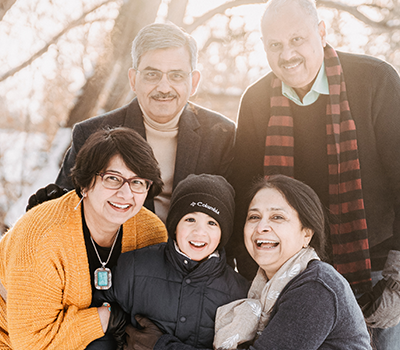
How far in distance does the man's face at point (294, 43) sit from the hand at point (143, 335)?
63.0 inches

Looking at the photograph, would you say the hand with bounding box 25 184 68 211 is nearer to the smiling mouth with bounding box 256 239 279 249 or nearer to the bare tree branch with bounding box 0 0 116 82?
the smiling mouth with bounding box 256 239 279 249

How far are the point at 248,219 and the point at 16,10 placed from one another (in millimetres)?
3780

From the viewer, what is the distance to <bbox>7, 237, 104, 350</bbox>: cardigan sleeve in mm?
1671

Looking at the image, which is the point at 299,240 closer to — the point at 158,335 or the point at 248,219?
the point at 248,219

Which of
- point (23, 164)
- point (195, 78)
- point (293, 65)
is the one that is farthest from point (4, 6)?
point (293, 65)

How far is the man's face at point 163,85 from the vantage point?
2412 millimetres

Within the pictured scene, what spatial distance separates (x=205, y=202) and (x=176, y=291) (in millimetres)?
473

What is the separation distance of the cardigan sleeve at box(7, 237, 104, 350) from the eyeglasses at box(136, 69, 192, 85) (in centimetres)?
126

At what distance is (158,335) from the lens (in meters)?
1.76

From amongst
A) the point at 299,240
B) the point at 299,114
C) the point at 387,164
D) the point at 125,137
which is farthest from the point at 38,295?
the point at 387,164

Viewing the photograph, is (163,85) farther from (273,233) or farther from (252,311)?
(252,311)

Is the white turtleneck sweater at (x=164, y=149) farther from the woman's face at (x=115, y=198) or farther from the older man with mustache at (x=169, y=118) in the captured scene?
the woman's face at (x=115, y=198)

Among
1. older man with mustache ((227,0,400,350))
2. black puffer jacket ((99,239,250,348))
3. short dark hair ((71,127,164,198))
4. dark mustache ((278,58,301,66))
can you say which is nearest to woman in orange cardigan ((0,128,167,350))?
short dark hair ((71,127,164,198))

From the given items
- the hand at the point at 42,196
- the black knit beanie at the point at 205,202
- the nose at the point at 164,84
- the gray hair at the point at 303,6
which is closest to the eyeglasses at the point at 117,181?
the black knit beanie at the point at 205,202
